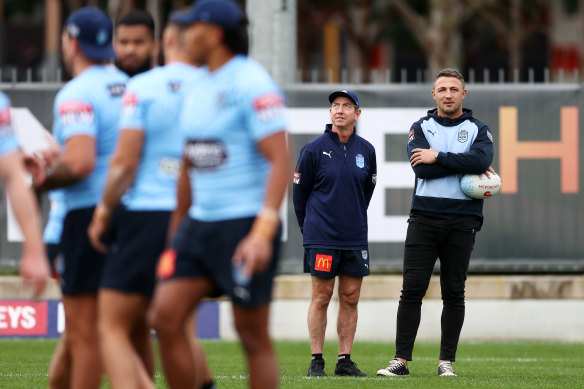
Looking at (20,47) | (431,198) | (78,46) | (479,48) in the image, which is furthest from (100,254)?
(20,47)

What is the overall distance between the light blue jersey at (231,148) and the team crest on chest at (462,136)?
4.22 meters

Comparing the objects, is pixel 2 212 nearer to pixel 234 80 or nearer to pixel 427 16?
pixel 234 80

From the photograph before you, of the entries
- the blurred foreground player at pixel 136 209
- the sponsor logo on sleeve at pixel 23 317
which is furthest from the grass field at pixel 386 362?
the blurred foreground player at pixel 136 209

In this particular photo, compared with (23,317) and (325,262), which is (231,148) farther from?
(23,317)

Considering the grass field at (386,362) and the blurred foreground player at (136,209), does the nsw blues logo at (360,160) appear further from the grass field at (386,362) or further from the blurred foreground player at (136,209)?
the blurred foreground player at (136,209)

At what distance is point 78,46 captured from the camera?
6184mm

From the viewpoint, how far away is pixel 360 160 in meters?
9.79

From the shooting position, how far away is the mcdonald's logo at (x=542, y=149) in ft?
44.2

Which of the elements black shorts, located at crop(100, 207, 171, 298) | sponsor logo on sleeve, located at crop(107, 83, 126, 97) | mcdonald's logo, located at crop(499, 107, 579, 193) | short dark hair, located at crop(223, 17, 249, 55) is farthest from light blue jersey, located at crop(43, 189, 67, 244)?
mcdonald's logo, located at crop(499, 107, 579, 193)

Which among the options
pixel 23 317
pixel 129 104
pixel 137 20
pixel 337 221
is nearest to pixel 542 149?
pixel 337 221

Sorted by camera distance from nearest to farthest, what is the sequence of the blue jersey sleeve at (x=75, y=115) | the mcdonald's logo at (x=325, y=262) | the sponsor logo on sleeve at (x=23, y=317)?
the blue jersey sleeve at (x=75, y=115), the mcdonald's logo at (x=325, y=262), the sponsor logo on sleeve at (x=23, y=317)

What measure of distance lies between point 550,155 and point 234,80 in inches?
344

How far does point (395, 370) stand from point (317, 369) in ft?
1.97

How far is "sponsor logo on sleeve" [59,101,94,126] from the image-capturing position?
19.4 feet
